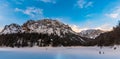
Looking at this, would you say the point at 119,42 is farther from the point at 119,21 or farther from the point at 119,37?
the point at 119,21

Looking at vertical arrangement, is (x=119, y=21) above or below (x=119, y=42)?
above

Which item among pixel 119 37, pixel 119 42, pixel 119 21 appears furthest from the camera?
pixel 119 21

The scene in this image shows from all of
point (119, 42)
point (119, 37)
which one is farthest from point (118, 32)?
point (119, 42)

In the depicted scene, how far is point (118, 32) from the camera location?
13025 centimetres

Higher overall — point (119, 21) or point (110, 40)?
point (119, 21)

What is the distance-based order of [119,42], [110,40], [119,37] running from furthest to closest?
[110,40] → [119,37] → [119,42]

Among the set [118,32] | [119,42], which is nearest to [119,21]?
[118,32]

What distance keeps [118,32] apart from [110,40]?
26.3 m

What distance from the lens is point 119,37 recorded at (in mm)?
124938

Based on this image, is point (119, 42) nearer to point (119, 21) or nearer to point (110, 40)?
point (119, 21)

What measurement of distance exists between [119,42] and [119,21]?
32.3 m

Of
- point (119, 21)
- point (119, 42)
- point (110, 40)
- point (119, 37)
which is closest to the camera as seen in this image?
point (119, 42)

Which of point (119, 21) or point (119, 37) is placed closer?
point (119, 37)

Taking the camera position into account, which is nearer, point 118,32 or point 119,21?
point 118,32
